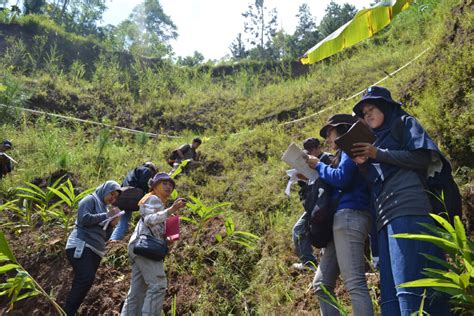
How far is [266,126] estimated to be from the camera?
9.84 m

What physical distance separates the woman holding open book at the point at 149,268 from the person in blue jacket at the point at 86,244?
550mm

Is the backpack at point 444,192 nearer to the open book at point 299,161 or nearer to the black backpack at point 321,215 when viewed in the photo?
the black backpack at point 321,215

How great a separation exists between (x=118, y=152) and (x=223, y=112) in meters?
4.20

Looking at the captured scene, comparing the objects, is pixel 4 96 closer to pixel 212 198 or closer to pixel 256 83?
pixel 212 198

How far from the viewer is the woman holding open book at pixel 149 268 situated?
145 inches

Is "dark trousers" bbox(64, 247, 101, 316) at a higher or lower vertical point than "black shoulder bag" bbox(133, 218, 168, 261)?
lower

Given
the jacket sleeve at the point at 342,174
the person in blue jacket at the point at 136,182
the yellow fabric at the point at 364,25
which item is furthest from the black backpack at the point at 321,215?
the person in blue jacket at the point at 136,182

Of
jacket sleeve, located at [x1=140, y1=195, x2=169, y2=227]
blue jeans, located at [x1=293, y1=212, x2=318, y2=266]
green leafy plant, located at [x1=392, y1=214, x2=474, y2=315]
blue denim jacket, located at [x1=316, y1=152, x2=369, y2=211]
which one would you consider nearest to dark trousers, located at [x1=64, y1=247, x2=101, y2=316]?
jacket sleeve, located at [x1=140, y1=195, x2=169, y2=227]

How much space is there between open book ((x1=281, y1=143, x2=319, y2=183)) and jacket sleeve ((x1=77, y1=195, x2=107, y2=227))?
205 cm

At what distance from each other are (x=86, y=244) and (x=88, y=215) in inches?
10.9

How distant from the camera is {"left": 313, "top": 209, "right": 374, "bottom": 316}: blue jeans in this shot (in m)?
2.71

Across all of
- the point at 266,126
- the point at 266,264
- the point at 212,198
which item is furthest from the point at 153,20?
the point at 266,264

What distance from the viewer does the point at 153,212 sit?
12.7 ft

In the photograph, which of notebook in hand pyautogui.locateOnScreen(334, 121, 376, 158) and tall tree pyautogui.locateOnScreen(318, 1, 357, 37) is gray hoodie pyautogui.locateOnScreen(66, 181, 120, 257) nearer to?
notebook in hand pyautogui.locateOnScreen(334, 121, 376, 158)
